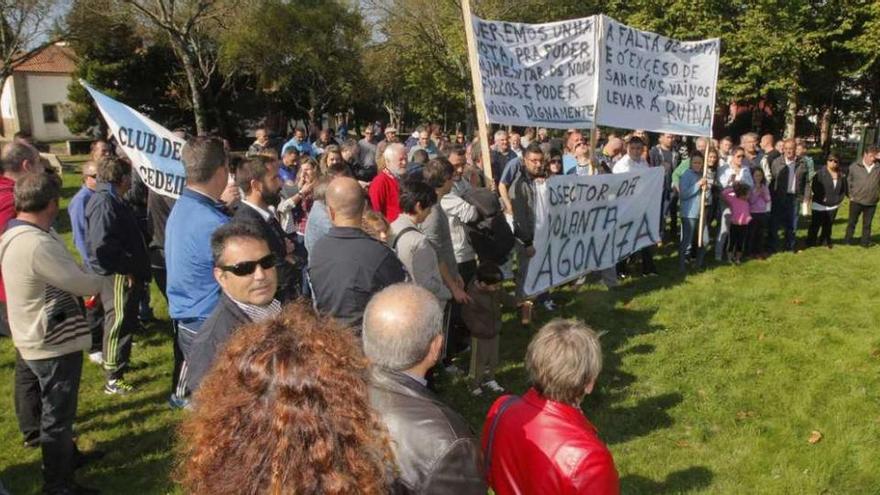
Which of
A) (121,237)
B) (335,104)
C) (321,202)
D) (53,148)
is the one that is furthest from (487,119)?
(53,148)

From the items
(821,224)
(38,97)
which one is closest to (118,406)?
(821,224)

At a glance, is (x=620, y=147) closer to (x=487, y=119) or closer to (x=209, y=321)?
(x=487, y=119)

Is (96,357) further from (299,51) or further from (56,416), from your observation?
(299,51)

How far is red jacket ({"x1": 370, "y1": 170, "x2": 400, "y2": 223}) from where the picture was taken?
20.4 ft

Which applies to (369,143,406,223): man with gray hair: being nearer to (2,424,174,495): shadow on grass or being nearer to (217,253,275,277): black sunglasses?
(2,424,174,495): shadow on grass

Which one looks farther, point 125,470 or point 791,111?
point 791,111

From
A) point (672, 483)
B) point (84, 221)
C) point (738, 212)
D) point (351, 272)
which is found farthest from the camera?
point (738, 212)

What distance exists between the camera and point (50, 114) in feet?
176

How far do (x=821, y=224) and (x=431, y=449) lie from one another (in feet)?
37.1

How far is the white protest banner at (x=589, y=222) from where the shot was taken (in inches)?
268

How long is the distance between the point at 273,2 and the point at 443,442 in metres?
37.9

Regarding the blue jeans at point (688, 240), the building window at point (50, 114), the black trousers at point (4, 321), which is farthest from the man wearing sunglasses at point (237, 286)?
the building window at point (50, 114)

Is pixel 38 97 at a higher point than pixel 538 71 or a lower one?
higher

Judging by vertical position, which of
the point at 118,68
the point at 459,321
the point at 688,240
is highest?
the point at 118,68
